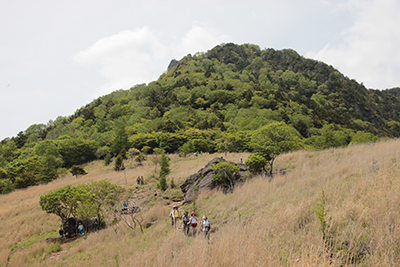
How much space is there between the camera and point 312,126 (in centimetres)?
7875

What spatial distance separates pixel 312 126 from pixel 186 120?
1958 inches

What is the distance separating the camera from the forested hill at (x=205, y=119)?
49281 mm

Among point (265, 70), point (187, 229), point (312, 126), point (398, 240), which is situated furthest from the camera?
point (265, 70)

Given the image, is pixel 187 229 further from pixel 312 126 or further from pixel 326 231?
pixel 312 126

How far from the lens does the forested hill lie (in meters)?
49.3

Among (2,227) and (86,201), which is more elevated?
(86,201)

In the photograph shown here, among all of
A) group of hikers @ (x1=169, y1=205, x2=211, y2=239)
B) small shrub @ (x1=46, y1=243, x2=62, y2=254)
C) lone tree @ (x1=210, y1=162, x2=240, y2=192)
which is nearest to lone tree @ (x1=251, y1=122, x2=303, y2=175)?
lone tree @ (x1=210, y1=162, x2=240, y2=192)

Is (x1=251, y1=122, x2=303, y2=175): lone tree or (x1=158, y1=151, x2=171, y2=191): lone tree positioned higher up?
(x1=251, y1=122, x2=303, y2=175): lone tree

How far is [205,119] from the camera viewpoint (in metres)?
77.6

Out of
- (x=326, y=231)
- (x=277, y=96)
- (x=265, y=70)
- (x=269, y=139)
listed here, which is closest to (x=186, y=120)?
(x=277, y=96)

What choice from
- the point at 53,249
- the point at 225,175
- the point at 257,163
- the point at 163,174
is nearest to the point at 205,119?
the point at 163,174

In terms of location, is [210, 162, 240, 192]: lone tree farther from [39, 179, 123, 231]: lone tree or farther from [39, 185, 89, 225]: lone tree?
[39, 185, 89, 225]: lone tree

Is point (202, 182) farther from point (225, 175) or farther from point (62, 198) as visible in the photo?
point (62, 198)

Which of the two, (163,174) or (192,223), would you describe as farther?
(163,174)
